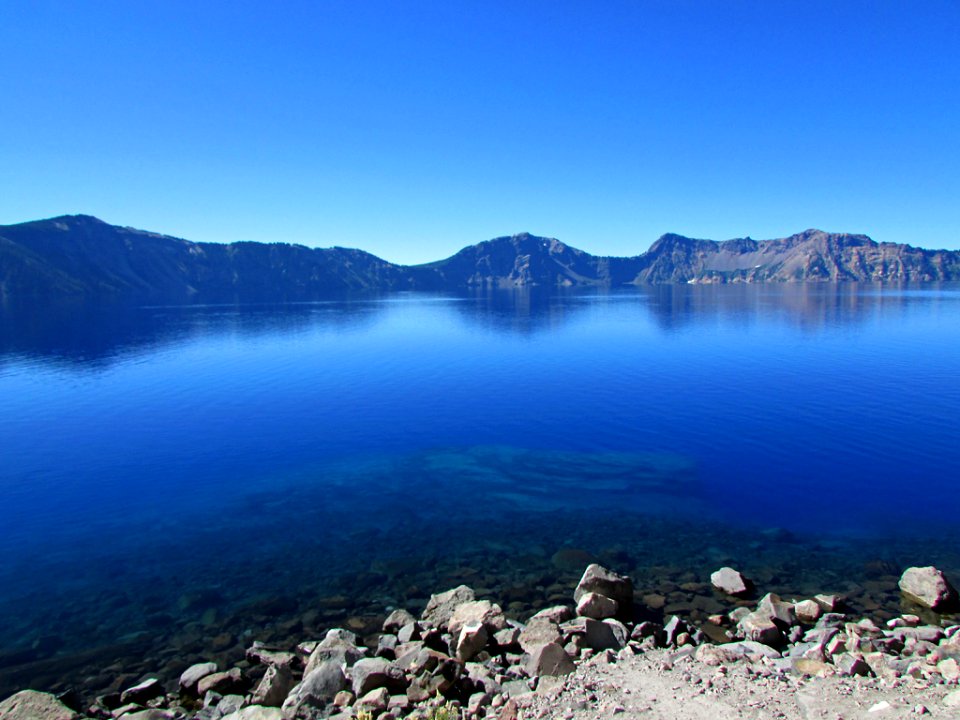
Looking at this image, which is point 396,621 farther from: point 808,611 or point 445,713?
point 808,611

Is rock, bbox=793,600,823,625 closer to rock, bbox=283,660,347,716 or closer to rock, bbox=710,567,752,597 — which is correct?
rock, bbox=710,567,752,597

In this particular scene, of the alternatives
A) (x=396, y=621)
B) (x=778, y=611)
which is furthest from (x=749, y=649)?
(x=396, y=621)

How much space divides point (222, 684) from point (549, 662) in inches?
408

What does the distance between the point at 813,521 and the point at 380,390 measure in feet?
156

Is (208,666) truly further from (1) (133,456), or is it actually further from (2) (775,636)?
(1) (133,456)

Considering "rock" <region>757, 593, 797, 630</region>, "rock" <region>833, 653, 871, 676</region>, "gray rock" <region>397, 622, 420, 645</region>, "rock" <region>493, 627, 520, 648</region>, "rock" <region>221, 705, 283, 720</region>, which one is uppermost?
Answer: "rock" <region>833, 653, 871, 676</region>

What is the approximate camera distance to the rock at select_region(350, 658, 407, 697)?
52.5 feet

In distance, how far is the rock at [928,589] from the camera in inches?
833

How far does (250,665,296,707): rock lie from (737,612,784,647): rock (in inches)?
597

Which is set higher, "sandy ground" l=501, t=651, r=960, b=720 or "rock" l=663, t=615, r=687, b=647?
"sandy ground" l=501, t=651, r=960, b=720

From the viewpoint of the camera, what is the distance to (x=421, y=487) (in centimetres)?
3719

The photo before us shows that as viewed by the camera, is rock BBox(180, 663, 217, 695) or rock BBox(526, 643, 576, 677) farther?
rock BBox(180, 663, 217, 695)

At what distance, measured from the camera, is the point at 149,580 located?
84.7 ft

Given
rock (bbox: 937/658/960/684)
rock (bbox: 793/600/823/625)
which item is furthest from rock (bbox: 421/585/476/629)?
rock (bbox: 937/658/960/684)
